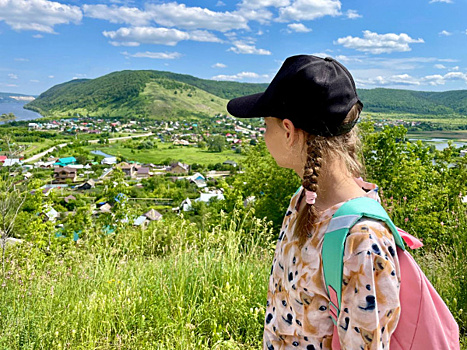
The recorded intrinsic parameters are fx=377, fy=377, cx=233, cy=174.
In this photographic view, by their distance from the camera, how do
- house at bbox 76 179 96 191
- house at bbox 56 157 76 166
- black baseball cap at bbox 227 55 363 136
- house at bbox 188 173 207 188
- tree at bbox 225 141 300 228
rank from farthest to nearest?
house at bbox 56 157 76 166
house at bbox 188 173 207 188
house at bbox 76 179 96 191
tree at bbox 225 141 300 228
black baseball cap at bbox 227 55 363 136

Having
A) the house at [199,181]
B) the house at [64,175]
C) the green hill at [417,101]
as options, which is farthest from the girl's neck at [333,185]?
the green hill at [417,101]

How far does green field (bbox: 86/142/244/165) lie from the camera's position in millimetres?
74375

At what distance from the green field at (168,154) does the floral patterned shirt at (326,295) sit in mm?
68266

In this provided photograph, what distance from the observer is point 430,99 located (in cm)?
8181

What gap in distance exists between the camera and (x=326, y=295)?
0.99m

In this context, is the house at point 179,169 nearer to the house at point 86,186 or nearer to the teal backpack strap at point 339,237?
the house at point 86,186

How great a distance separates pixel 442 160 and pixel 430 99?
281ft

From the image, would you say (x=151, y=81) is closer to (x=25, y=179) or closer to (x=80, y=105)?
(x=80, y=105)

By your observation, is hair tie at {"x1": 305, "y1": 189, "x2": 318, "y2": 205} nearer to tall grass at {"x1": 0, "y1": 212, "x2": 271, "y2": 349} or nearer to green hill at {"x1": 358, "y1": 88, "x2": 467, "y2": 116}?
tall grass at {"x1": 0, "y1": 212, "x2": 271, "y2": 349}

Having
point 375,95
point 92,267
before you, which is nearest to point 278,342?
point 92,267

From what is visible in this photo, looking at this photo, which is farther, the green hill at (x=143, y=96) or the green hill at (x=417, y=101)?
the green hill at (x=143, y=96)

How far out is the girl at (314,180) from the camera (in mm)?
910

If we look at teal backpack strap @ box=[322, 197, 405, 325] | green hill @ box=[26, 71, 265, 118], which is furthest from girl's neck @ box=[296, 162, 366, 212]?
green hill @ box=[26, 71, 265, 118]

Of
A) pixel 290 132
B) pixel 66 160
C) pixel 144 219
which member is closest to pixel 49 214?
pixel 144 219
